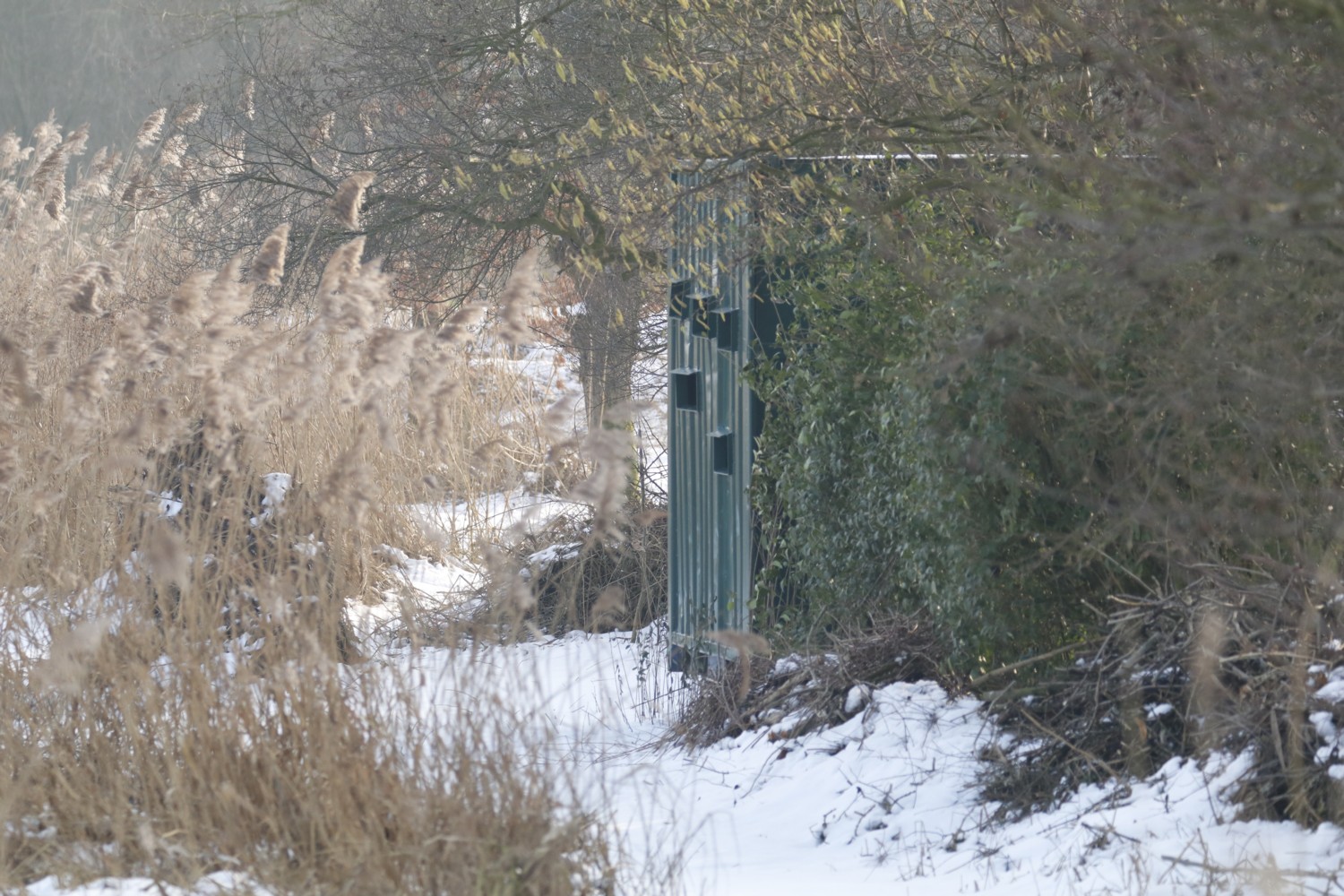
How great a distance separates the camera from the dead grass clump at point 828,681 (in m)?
5.73

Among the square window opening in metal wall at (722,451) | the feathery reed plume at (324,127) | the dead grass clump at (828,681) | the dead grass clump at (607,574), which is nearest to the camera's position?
the dead grass clump at (828,681)

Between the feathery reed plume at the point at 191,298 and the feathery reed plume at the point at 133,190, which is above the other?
the feathery reed plume at the point at 133,190

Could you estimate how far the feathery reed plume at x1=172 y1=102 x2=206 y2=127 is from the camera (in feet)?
32.4

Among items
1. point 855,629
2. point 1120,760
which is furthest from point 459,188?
point 1120,760

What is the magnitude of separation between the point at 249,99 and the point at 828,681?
245 inches

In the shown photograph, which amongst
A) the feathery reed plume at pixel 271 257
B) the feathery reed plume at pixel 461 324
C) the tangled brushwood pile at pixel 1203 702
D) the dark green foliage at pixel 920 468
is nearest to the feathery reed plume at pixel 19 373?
the feathery reed plume at pixel 271 257

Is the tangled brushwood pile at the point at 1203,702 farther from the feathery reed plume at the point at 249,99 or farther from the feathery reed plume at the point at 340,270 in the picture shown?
the feathery reed plume at the point at 249,99

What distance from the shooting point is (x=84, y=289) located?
5266 millimetres

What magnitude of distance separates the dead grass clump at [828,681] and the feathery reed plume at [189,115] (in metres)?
5.68

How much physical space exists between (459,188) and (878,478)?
446 cm

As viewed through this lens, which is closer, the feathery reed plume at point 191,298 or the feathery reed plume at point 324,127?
the feathery reed plume at point 191,298

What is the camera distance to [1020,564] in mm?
4957

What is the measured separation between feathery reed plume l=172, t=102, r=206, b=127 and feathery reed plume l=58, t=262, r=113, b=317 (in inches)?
189

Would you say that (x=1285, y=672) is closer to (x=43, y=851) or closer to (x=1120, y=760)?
(x=1120, y=760)
